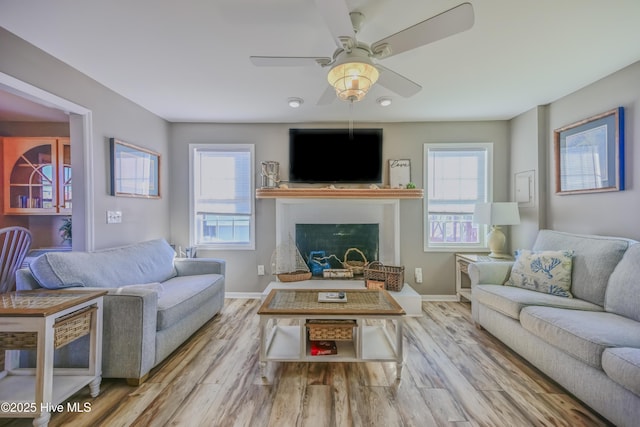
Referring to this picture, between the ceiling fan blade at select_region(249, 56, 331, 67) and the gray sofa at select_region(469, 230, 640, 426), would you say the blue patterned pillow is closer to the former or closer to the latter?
the gray sofa at select_region(469, 230, 640, 426)

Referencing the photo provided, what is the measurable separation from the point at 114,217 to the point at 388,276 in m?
3.04

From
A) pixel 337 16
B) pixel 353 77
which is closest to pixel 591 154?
pixel 353 77

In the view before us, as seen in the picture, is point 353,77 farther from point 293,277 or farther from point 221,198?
point 221,198

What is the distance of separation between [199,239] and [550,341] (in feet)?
12.7

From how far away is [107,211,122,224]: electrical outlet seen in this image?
2701mm

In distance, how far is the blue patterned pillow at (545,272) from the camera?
7.66 ft

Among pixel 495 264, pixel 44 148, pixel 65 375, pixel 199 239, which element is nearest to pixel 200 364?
pixel 65 375

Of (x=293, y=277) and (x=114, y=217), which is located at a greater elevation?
(x=114, y=217)

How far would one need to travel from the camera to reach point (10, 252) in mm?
2197

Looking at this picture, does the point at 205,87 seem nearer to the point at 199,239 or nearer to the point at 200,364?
the point at 199,239

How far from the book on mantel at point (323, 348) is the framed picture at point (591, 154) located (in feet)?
9.08

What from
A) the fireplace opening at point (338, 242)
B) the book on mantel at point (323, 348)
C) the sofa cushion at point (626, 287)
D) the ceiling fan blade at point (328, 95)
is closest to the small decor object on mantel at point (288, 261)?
the fireplace opening at point (338, 242)

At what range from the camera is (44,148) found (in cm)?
325

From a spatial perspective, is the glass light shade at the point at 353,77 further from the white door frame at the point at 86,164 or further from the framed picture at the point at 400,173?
the white door frame at the point at 86,164
